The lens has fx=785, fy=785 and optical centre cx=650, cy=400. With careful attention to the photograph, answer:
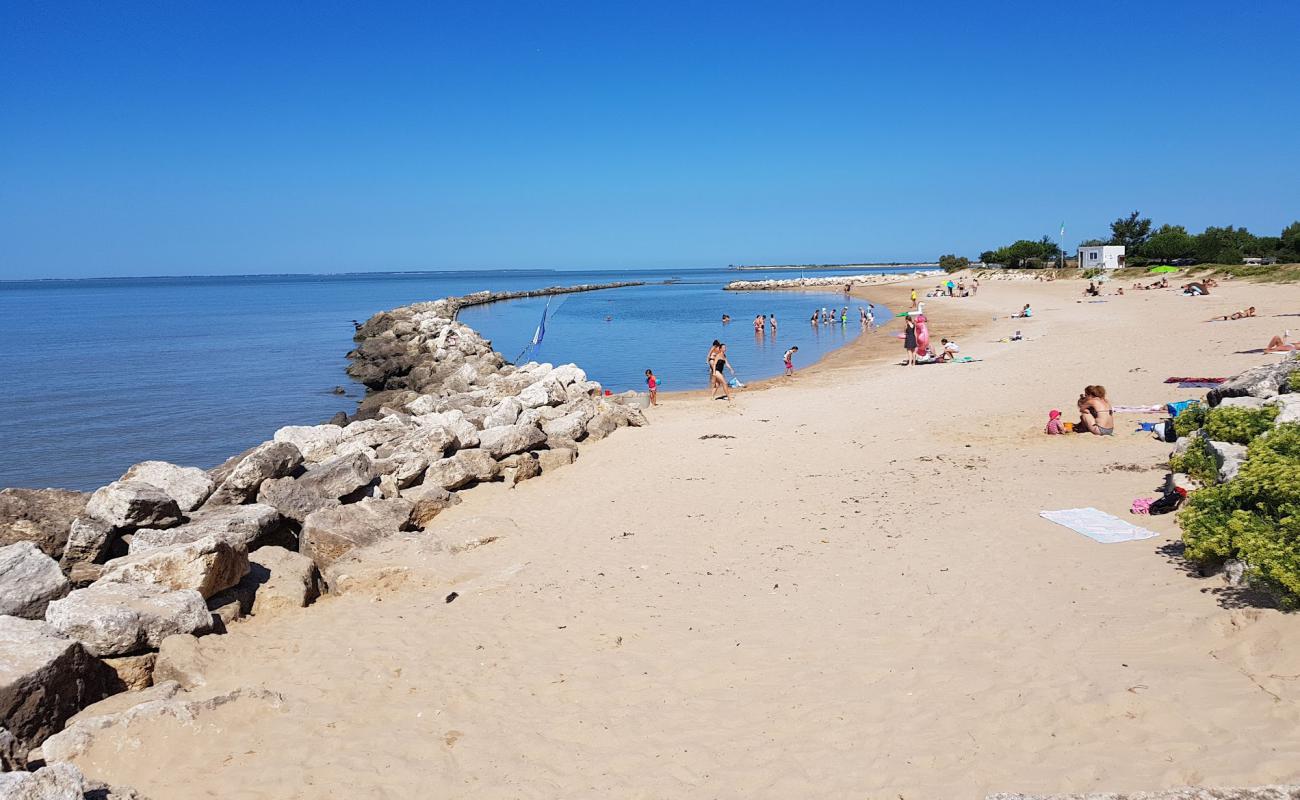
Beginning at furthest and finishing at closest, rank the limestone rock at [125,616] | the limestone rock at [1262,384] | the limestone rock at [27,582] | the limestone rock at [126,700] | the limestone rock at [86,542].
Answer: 1. the limestone rock at [1262,384]
2. the limestone rock at [86,542]
3. the limestone rock at [27,582]
4. the limestone rock at [125,616]
5. the limestone rock at [126,700]

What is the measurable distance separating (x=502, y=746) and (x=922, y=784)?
2.48 m

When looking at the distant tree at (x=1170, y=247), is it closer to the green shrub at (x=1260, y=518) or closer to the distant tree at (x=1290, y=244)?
the distant tree at (x=1290, y=244)

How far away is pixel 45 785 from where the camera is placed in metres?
3.43

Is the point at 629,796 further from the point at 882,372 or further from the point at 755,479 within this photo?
the point at 882,372

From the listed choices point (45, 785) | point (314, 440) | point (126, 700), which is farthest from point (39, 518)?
point (45, 785)

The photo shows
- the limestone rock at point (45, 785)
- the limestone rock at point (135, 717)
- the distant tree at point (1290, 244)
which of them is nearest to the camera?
the limestone rock at point (45, 785)

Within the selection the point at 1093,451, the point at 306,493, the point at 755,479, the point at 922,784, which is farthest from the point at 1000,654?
the point at 306,493

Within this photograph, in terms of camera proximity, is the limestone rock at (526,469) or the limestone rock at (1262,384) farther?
the limestone rock at (526,469)

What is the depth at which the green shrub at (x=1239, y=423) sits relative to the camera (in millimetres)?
7582

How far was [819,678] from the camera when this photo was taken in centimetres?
540

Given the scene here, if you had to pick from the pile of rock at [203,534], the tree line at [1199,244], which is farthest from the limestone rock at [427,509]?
the tree line at [1199,244]

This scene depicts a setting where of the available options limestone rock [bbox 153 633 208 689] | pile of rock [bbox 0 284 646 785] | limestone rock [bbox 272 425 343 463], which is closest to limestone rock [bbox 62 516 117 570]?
pile of rock [bbox 0 284 646 785]

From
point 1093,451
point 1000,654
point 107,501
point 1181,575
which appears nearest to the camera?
point 1000,654

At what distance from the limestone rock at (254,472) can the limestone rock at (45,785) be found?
6355 millimetres
